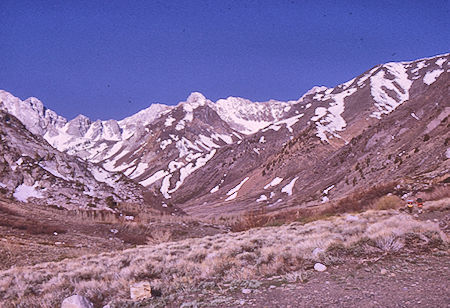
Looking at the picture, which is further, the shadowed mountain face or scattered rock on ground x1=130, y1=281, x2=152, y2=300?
the shadowed mountain face

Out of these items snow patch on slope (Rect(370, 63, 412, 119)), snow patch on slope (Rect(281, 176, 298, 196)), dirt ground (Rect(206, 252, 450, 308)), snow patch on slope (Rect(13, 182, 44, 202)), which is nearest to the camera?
dirt ground (Rect(206, 252, 450, 308))

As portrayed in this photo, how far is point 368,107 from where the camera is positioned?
14925 cm

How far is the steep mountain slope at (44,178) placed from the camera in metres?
37.8

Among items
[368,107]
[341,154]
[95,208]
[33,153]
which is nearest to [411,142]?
[341,154]

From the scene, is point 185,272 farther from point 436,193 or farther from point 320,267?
point 436,193

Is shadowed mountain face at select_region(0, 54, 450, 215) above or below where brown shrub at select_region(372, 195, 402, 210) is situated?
above

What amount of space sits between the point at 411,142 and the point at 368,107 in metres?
102

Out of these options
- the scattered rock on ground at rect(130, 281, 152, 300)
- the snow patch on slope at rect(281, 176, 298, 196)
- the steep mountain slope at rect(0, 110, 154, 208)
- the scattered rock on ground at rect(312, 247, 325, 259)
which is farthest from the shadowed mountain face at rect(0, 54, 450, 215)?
the scattered rock on ground at rect(130, 281, 152, 300)

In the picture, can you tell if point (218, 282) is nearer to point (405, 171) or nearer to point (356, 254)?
point (356, 254)

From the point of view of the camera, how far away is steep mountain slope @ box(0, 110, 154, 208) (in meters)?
37.8

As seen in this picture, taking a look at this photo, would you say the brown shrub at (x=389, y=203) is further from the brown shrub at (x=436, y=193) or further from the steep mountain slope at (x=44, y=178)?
the steep mountain slope at (x=44, y=178)

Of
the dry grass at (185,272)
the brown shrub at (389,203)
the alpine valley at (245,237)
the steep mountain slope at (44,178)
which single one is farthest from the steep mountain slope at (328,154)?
the steep mountain slope at (44,178)

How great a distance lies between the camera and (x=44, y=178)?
40.2 metres

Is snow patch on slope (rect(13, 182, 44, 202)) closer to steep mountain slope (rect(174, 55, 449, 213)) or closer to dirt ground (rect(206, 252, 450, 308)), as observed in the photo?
dirt ground (rect(206, 252, 450, 308))
